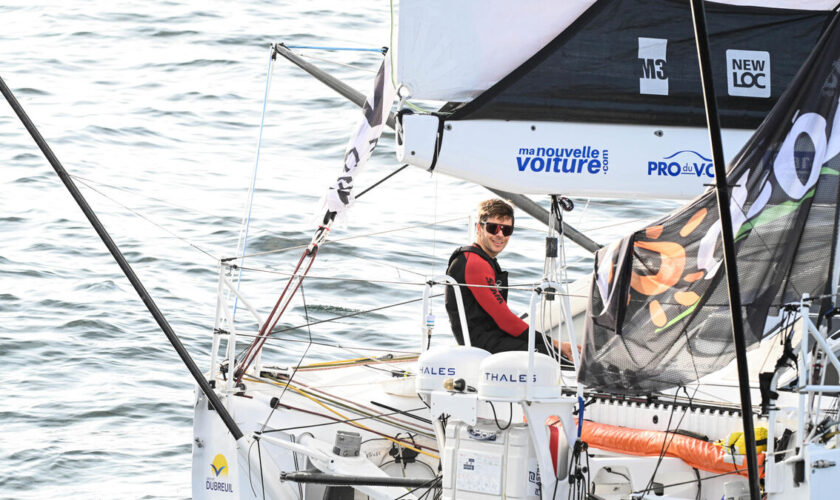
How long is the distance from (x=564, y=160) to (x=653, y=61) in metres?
0.68

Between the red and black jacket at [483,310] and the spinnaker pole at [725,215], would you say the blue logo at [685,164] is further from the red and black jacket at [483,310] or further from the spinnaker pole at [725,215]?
the spinnaker pole at [725,215]

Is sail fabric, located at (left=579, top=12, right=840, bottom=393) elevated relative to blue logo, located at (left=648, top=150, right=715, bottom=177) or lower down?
lower down

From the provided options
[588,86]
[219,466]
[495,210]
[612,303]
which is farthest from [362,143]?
[612,303]

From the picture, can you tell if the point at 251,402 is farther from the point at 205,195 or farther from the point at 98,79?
the point at 98,79

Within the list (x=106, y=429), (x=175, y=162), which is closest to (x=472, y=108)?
(x=106, y=429)

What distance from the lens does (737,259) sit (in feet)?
16.1

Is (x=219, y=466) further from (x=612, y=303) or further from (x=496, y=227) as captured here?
(x=612, y=303)

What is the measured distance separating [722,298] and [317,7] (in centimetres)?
1410

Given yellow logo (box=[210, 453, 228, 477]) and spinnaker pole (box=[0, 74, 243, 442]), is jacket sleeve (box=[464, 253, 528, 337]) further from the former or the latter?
yellow logo (box=[210, 453, 228, 477])

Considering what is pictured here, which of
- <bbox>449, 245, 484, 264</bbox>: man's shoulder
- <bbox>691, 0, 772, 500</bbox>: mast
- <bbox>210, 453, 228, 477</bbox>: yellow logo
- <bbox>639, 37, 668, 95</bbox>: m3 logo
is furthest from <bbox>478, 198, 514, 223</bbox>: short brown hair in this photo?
<bbox>691, 0, 772, 500</bbox>: mast

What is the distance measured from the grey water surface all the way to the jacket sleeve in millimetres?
1092

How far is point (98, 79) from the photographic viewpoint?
51.9 ft

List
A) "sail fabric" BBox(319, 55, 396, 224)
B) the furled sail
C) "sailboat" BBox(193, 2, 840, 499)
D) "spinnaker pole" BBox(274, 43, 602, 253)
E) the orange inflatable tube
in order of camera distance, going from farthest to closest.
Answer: "spinnaker pole" BBox(274, 43, 602, 253), "sail fabric" BBox(319, 55, 396, 224), the furled sail, the orange inflatable tube, "sailboat" BBox(193, 2, 840, 499)

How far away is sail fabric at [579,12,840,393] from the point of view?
4852mm
